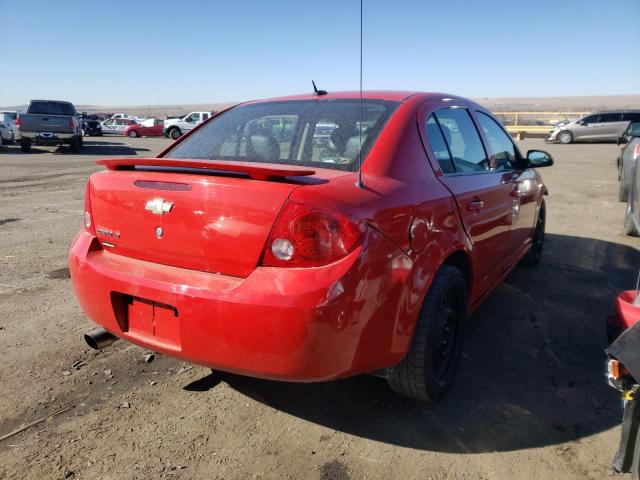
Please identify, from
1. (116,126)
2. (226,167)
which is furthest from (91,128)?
(226,167)

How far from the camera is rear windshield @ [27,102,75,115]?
18.7 metres

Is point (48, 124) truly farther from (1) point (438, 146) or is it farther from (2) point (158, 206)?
(1) point (438, 146)

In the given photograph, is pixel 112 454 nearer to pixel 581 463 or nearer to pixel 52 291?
pixel 581 463

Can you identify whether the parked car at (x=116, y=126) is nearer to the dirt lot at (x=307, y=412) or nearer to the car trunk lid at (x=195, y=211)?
the dirt lot at (x=307, y=412)

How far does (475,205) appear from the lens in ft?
9.71

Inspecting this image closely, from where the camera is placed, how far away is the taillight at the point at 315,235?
6.51 ft

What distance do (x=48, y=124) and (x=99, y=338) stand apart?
1834cm

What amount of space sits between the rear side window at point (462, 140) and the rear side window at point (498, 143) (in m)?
0.21

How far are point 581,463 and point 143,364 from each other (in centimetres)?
241

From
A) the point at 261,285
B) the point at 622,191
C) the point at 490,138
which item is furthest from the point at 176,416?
the point at 622,191

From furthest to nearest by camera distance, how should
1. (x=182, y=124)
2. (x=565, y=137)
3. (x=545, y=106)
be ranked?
(x=545, y=106)
(x=182, y=124)
(x=565, y=137)

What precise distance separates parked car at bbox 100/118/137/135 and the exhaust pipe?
127 feet

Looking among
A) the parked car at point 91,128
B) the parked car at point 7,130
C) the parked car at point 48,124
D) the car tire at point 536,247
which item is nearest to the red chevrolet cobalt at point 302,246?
the car tire at point 536,247

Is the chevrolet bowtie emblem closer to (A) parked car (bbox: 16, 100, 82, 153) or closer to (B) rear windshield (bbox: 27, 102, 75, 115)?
(A) parked car (bbox: 16, 100, 82, 153)
